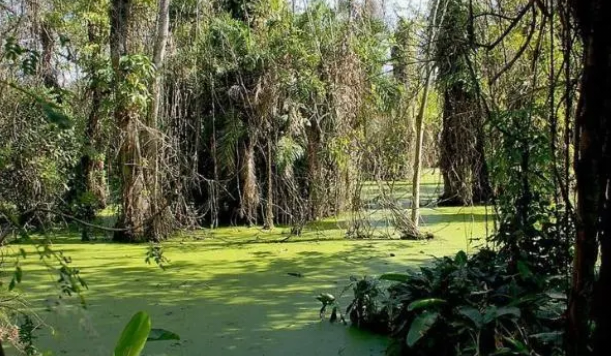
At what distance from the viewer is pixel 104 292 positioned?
4730 mm

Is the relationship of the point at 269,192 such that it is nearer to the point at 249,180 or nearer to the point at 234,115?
the point at 249,180

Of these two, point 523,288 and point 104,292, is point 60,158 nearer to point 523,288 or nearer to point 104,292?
point 104,292

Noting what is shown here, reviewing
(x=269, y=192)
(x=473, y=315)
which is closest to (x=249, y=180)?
(x=269, y=192)

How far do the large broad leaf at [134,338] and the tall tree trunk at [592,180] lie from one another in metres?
1.46

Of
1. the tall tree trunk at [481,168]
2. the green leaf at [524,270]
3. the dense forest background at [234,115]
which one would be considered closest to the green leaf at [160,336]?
the tall tree trunk at [481,168]

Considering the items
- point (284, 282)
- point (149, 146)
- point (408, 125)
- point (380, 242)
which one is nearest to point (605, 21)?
point (284, 282)

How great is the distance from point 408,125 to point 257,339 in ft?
17.9

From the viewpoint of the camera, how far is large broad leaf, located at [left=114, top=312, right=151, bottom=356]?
2.23 meters

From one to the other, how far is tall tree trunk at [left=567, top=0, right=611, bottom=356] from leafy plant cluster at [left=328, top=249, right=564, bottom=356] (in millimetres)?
997

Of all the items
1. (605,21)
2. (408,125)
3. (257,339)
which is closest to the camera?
(605,21)

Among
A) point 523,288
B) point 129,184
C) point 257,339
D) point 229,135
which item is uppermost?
point 229,135

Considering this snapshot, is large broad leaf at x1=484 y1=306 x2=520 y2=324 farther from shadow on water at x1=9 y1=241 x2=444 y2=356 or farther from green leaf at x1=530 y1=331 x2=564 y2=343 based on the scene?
shadow on water at x1=9 y1=241 x2=444 y2=356

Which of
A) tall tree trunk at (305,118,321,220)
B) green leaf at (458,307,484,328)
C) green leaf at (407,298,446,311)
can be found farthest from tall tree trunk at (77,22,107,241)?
green leaf at (458,307,484,328)

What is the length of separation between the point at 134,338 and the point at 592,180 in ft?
5.28
